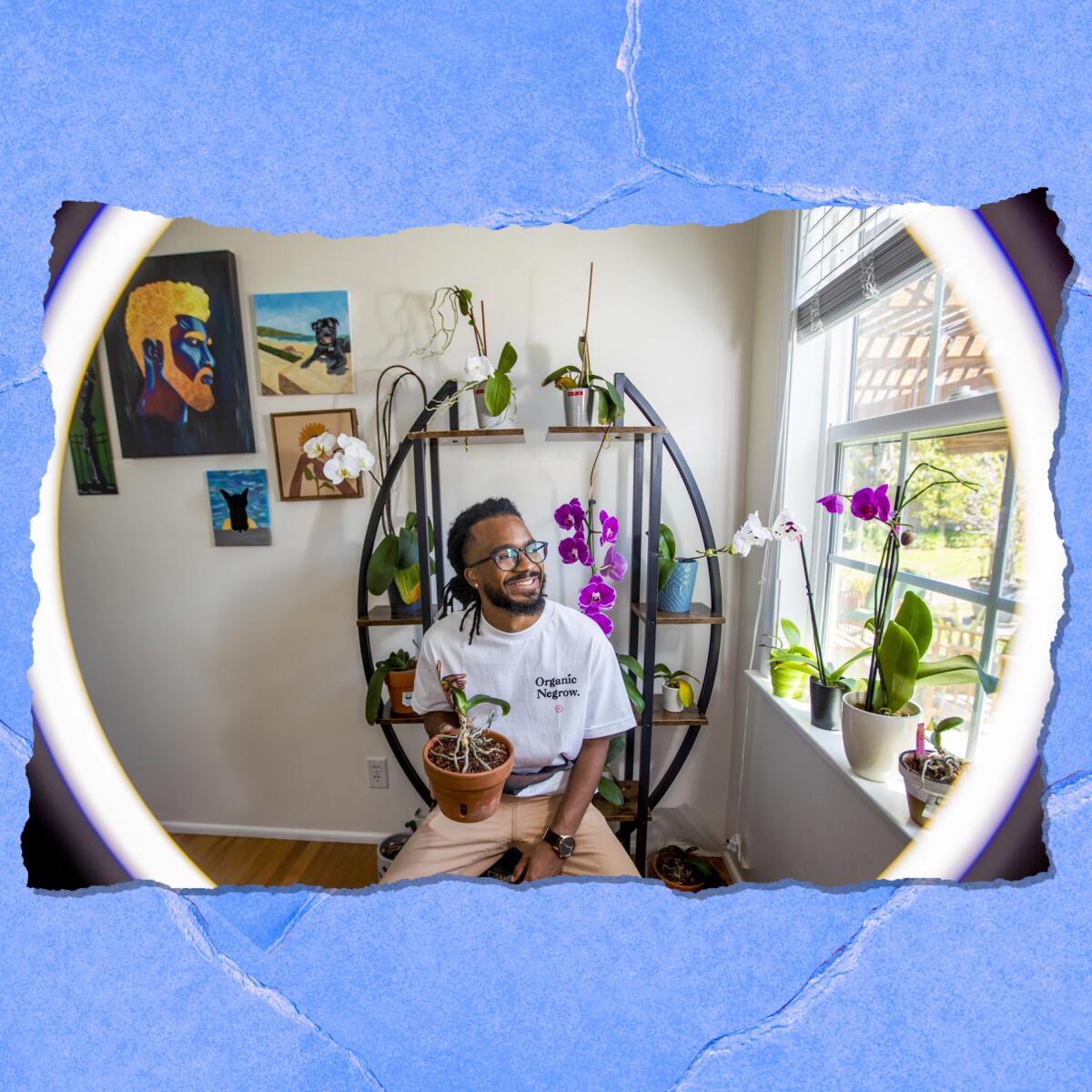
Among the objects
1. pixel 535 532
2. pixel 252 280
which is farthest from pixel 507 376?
pixel 252 280

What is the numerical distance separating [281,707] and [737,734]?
113cm

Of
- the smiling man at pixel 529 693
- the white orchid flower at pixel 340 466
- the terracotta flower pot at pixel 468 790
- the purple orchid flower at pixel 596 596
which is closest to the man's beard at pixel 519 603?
the smiling man at pixel 529 693

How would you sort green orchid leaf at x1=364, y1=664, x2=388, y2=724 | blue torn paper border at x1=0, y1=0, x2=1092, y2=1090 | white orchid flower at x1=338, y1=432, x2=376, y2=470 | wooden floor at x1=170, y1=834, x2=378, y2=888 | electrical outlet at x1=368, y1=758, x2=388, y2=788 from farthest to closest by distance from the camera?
electrical outlet at x1=368, y1=758, x2=388, y2=788, green orchid leaf at x1=364, y1=664, x2=388, y2=724, white orchid flower at x1=338, y1=432, x2=376, y2=470, wooden floor at x1=170, y1=834, x2=378, y2=888, blue torn paper border at x1=0, y1=0, x2=1092, y2=1090

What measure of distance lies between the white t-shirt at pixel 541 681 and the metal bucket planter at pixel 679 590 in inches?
12.4

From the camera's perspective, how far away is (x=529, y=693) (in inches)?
29.1

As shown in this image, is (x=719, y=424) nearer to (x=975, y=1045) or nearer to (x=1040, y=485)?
(x=1040, y=485)

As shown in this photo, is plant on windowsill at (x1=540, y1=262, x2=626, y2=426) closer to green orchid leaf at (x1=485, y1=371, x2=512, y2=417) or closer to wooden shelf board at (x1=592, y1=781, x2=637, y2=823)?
green orchid leaf at (x1=485, y1=371, x2=512, y2=417)

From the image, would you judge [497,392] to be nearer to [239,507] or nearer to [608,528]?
[608,528]

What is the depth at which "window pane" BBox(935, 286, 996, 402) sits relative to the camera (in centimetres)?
60

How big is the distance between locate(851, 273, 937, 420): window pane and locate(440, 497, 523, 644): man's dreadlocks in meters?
0.72

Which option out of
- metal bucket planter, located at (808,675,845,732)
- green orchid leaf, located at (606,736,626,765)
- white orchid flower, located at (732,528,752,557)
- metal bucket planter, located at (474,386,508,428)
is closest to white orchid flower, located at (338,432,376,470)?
metal bucket planter, located at (474,386,508,428)

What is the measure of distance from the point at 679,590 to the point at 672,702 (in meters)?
0.30

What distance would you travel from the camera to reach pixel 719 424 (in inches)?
40.4

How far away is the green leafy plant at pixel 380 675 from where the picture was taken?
1076 mm
